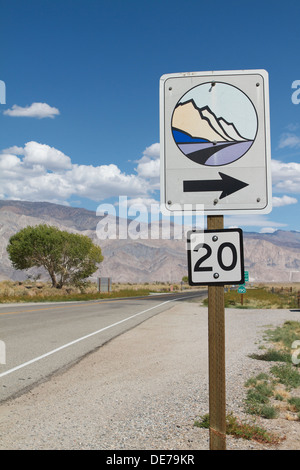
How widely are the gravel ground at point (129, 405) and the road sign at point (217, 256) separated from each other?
7.13ft

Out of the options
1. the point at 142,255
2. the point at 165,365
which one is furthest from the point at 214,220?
the point at 142,255

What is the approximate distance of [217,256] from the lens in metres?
3.09

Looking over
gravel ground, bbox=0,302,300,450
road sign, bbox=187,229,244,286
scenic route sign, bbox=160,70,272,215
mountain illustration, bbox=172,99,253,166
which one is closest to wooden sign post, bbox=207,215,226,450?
road sign, bbox=187,229,244,286

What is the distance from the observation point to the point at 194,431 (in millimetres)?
4801

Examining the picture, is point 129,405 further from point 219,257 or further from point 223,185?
point 223,185

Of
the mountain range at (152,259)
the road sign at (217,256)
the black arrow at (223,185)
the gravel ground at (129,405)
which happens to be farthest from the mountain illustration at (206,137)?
the mountain range at (152,259)

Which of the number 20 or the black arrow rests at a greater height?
the black arrow

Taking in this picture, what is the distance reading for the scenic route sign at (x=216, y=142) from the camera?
3184 mm

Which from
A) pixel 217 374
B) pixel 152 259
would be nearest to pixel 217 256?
pixel 217 374

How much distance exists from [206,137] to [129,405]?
403 cm

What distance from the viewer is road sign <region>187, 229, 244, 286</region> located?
307 cm

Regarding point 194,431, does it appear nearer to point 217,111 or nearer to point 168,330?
point 217,111

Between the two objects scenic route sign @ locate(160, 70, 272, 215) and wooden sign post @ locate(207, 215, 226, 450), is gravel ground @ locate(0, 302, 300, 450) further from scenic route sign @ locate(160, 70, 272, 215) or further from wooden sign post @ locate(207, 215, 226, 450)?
scenic route sign @ locate(160, 70, 272, 215)

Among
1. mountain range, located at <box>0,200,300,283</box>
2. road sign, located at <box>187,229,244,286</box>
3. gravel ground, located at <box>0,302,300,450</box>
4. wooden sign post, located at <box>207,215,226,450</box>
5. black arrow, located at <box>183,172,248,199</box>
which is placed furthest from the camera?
mountain range, located at <box>0,200,300,283</box>
